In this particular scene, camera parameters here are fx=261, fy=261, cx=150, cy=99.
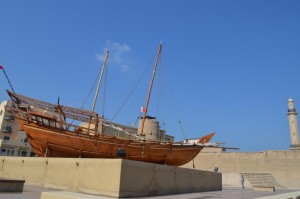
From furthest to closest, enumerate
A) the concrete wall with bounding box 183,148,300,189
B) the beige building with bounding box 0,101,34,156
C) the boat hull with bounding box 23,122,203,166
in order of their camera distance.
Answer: the beige building with bounding box 0,101,34,156 < the concrete wall with bounding box 183,148,300,189 < the boat hull with bounding box 23,122,203,166

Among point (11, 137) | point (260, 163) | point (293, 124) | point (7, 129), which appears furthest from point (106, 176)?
point (293, 124)

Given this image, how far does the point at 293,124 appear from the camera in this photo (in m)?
56.3

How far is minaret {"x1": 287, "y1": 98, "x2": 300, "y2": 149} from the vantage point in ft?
179

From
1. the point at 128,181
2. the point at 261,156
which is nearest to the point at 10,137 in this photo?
the point at 261,156

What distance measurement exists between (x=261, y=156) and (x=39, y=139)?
29.4m

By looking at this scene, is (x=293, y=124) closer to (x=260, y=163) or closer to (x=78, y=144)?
(x=260, y=163)

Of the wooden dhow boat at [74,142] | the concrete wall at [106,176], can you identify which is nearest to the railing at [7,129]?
the wooden dhow boat at [74,142]

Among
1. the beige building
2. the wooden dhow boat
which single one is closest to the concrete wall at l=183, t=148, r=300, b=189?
the wooden dhow boat

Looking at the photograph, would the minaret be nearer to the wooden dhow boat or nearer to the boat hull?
the wooden dhow boat

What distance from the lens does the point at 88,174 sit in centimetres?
1100

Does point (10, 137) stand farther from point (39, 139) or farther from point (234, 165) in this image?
point (234, 165)

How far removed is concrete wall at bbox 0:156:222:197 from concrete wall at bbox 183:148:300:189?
868 inches

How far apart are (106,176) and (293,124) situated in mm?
56619

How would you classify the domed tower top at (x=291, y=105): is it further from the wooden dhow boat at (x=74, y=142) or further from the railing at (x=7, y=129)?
the railing at (x=7, y=129)
